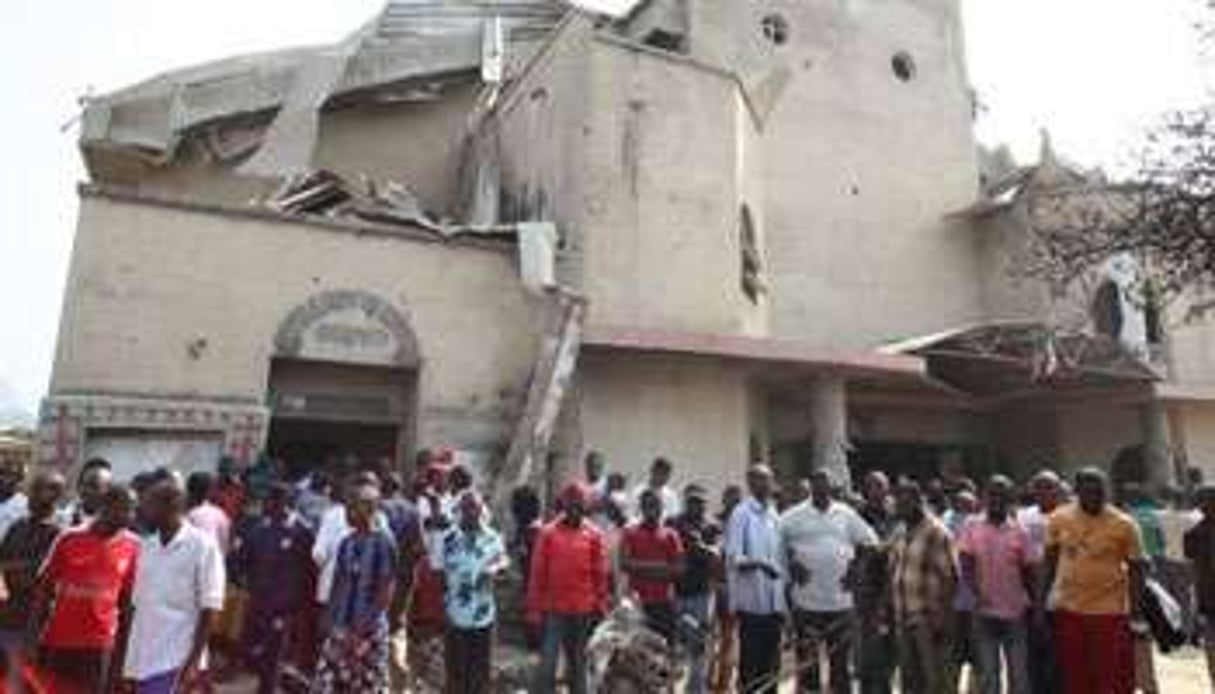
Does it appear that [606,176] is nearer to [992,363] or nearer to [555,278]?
[555,278]

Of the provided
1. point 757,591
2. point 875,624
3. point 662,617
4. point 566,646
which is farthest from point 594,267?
point 875,624

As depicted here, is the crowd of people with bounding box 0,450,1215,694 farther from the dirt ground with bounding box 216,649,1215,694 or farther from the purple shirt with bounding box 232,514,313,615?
the dirt ground with bounding box 216,649,1215,694

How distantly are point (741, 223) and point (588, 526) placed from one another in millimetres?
9847

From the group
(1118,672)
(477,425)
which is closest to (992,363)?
(477,425)

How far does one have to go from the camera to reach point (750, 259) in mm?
17172

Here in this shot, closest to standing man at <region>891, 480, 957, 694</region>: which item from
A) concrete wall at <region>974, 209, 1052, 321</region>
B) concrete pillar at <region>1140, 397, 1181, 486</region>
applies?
concrete pillar at <region>1140, 397, 1181, 486</region>

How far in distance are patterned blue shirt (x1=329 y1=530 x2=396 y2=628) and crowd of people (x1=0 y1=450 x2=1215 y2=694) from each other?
1 cm

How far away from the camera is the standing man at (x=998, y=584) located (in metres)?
Result: 7.66

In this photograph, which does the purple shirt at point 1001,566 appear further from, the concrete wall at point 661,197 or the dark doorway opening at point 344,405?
the concrete wall at point 661,197

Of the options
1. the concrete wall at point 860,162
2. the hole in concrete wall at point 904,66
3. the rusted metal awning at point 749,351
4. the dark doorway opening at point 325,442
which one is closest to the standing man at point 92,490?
the dark doorway opening at point 325,442

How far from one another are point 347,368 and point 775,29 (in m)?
12.0

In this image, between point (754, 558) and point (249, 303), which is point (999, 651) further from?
point (249, 303)

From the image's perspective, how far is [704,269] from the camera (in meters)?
15.7

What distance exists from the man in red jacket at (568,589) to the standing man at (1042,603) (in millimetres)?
3167
